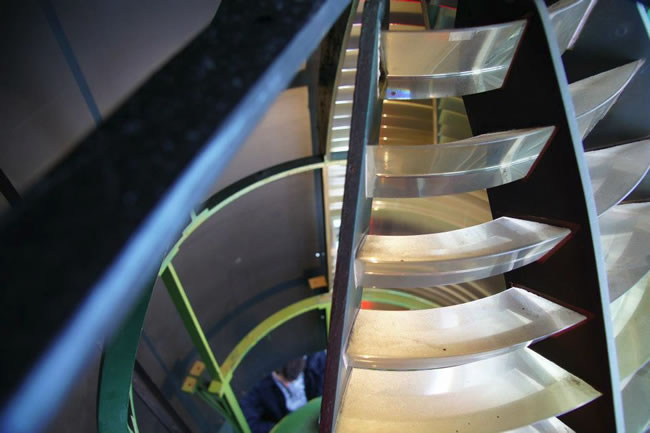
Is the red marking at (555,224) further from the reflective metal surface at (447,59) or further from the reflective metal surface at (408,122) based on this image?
the reflective metal surface at (408,122)

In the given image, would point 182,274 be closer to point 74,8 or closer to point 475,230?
point 74,8

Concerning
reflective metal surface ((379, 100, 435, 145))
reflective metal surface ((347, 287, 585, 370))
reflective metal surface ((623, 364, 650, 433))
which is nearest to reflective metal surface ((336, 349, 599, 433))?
reflective metal surface ((347, 287, 585, 370))

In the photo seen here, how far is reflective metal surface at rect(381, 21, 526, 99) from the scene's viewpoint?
4.09 feet

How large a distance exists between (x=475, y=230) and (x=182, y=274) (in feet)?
Answer: 8.40

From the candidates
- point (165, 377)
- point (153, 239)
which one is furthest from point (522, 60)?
point (165, 377)

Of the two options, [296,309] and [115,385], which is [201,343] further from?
[115,385]

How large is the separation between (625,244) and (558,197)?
0.70 metres

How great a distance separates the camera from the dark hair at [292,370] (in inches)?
205

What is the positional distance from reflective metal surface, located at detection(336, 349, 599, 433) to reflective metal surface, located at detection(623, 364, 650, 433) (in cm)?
50

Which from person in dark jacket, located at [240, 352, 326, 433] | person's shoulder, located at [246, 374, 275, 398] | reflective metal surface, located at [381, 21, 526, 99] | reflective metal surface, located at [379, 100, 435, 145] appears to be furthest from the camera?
person's shoulder, located at [246, 374, 275, 398]

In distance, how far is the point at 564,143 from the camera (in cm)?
133

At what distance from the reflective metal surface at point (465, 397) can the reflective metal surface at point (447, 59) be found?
0.98 m

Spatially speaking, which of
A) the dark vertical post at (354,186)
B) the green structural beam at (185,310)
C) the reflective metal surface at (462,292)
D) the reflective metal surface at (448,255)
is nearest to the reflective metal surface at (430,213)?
the reflective metal surface at (462,292)

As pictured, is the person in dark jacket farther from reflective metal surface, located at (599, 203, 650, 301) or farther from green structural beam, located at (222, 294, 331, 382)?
reflective metal surface, located at (599, 203, 650, 301)
